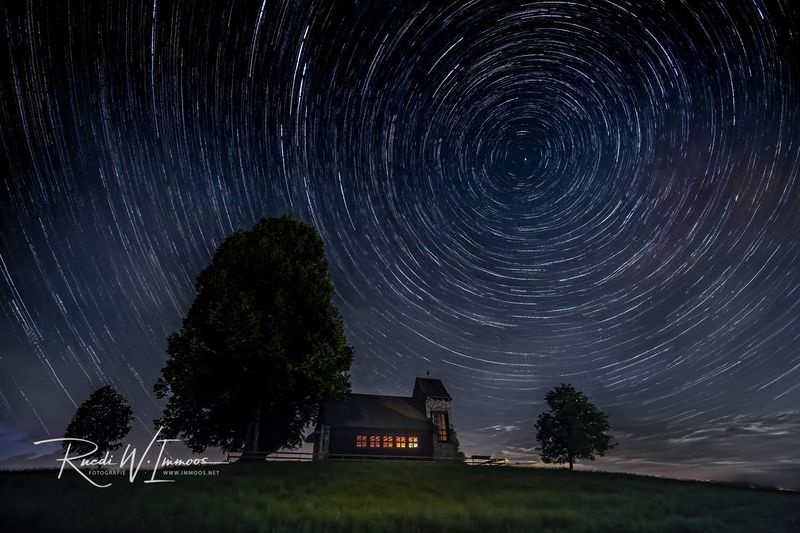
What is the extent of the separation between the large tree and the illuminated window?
46.7 ft

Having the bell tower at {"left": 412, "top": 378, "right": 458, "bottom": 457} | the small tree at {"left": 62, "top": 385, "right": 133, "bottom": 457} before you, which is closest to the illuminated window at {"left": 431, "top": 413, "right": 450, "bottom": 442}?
the bell tower at {"left": 412, "top": 378, "right": 458, "bottom": 457}

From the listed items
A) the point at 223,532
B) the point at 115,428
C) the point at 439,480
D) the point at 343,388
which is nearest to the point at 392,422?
the point at 343,388

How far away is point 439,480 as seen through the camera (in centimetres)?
1889

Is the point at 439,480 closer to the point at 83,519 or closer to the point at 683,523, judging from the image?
the point at 683,523

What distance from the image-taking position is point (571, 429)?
36.0m

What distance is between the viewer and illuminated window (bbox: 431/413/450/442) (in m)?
35.4

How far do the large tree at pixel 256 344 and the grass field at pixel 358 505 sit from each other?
186 inches

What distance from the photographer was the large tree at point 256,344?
69.4 feet

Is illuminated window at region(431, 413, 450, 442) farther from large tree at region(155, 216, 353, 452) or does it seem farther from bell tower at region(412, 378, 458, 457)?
large tree at region(155, 216, 353, 452)

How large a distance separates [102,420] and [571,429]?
46.8 metres

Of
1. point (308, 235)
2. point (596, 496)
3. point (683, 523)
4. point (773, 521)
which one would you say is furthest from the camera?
point (308, 235)

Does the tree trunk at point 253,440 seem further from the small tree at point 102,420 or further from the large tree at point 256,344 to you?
the small tree at point 102,420

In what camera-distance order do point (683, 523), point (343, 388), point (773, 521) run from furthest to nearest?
1. point (343, 388)
2. point (773, 521)
3. point (683, 523)

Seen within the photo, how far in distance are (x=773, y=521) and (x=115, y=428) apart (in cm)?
5192
